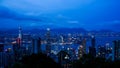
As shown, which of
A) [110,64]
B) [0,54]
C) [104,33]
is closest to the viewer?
[110,64]

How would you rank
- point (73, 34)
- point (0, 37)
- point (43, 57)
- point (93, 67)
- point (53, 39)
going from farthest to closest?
point (73, 34), point (53, 39), point (0, 37), point (43, 57), point (93, 67)

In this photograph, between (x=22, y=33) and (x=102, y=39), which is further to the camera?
(x=102, y=39)

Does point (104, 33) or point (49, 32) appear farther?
point (104, 33)

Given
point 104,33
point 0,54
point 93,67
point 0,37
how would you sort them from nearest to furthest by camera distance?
1. point 93,67
2. point 0,54
3. point 0,37
4. point 104,33

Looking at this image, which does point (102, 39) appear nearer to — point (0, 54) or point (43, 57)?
point (0, 54)

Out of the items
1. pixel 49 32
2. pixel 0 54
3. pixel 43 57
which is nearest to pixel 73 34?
pixel 49 32

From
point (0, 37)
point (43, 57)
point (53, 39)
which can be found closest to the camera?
point (43, 57)

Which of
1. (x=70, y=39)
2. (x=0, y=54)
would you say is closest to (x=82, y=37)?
(x=70, y=39)

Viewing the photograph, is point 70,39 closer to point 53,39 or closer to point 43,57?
point 53,39

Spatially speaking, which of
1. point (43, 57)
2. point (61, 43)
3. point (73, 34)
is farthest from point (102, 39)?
point (43, 57)
